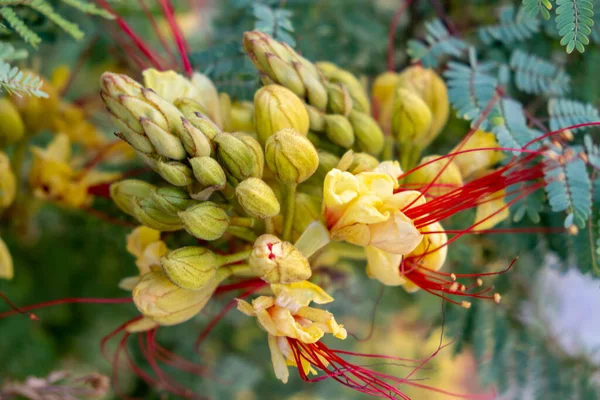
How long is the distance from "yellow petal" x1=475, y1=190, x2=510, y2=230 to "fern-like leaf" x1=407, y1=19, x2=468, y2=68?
242 mm

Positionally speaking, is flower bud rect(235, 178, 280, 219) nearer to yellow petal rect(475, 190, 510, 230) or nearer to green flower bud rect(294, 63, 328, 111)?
green flower bud rect(294, 63, 328, 111)

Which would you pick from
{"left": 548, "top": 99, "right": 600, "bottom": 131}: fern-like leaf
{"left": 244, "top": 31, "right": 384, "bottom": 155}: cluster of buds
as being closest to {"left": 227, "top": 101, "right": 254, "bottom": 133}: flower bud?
{"left": 244, "top": 31, "right": 384, "bottom": 155}: cluster of buds

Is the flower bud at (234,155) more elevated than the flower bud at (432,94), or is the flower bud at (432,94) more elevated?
the flower bud at (432,94)

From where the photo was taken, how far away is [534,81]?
3.18 ft

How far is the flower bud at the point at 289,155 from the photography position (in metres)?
0.69

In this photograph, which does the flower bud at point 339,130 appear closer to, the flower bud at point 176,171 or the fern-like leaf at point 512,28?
the flower bud at point 176,171

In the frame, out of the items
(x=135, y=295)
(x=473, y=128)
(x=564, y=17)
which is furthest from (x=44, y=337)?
(x=564, y=17)

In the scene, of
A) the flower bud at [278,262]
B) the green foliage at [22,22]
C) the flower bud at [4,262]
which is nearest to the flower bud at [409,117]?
the flower bud at [278,262]

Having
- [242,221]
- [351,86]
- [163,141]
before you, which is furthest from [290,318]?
[351,86]

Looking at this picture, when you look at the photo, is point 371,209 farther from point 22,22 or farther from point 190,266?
point 22,22

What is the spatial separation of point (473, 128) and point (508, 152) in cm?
5

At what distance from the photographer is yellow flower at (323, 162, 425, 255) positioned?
2.24ft

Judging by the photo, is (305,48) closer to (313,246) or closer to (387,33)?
(387,33)

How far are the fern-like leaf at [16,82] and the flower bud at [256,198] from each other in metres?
0.23
